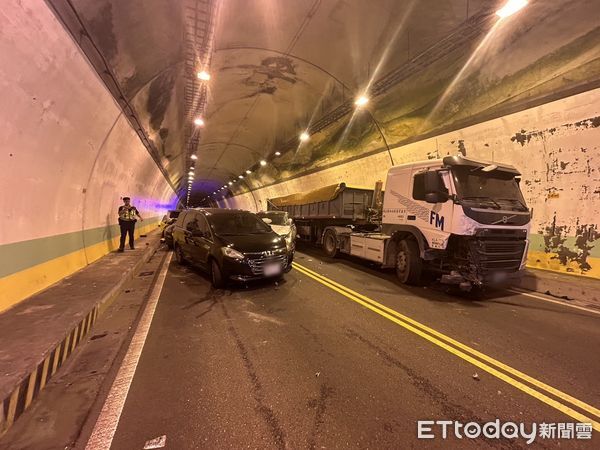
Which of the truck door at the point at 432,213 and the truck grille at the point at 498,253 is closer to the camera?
the truck grille at the point at 498,253

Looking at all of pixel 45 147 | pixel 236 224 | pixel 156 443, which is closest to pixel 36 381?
pixel 156 443

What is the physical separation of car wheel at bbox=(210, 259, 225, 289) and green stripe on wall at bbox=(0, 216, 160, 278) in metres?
3.31

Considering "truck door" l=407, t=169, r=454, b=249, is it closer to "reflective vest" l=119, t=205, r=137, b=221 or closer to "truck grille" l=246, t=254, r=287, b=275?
"truck grille" l=246, t=254, r=287, b=275

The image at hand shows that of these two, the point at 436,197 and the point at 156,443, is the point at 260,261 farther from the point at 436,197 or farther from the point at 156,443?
the point at 156,443

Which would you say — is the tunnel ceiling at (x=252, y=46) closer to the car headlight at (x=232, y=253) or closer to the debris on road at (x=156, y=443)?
the car headlight at (x=232, y=253)

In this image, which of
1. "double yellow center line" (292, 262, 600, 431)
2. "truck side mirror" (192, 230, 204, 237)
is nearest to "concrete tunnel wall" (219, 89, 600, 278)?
"double yellow center line" (292, 262, 600, 431)

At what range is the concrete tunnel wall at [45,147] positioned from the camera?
4227mm

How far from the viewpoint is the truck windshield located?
6.06 meters

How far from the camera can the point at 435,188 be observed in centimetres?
621

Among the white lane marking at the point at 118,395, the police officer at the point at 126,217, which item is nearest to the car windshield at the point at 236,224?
the white lane marking at the point at 118,395

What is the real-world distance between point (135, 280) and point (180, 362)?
17.1 feet

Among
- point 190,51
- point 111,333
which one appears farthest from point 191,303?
point 190,51

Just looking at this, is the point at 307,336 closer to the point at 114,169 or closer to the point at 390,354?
the point at 390,354

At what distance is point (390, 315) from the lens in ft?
16.7
